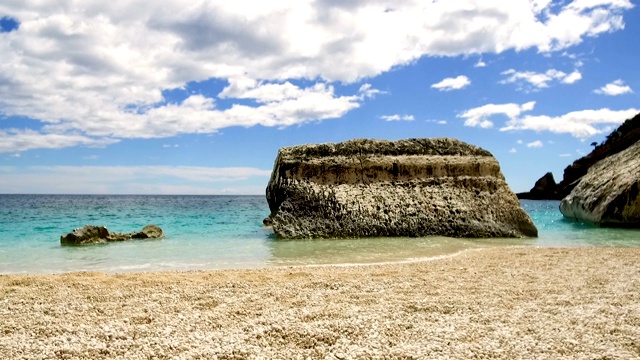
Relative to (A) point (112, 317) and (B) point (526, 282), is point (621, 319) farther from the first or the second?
(A) point (112, 317)

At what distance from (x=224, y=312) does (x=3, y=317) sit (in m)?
2.80

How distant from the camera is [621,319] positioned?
575 centimetres

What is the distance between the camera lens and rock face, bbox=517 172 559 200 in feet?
265

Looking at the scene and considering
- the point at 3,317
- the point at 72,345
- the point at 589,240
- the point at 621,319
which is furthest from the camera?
the point at 589,240

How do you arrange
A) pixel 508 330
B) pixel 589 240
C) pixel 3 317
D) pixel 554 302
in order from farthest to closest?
1. pixel 589 240
2. pixel 554 302
3. pixel 3 317
4. pixel 508 330

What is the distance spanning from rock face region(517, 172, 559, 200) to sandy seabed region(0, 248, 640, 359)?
78.5 meters

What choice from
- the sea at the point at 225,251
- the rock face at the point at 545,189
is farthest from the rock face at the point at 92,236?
the rock face at the point at 545,189

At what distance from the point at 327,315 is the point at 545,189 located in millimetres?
85514

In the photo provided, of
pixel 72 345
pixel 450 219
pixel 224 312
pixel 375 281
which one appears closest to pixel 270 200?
pixel 450 219

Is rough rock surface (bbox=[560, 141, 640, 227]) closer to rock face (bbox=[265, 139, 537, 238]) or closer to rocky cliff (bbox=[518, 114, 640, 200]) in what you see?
rock face (bbox=[265, 139, 537, 238])

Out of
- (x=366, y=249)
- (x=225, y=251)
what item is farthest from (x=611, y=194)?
(x=225, y=251)

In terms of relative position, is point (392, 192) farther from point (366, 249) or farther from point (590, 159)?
point (590, 159)

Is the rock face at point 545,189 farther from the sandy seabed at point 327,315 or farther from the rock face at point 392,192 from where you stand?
the sandy seabed at point 327,315

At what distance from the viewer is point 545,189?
82375 mm
